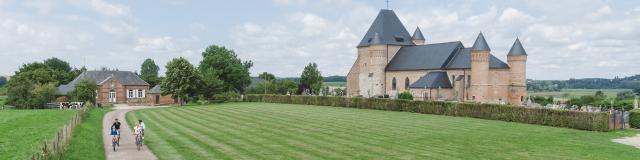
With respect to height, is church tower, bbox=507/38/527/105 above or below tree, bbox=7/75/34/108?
above

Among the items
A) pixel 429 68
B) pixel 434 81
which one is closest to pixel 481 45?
pixel 434 81

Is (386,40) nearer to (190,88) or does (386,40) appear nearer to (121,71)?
(190,88)

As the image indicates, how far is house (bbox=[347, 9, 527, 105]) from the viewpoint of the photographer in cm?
6706

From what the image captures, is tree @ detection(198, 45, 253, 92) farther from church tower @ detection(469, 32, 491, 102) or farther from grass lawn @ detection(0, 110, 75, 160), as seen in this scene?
grass lawn @ detection(0, 110, 75, 160)

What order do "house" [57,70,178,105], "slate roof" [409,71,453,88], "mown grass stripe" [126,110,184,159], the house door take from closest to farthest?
"mown grass stripe" [126,110,184,159], "slate roof" [409,71,453,88], "house" [57,70,178,105], the house door

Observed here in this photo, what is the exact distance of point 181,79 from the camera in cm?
7912

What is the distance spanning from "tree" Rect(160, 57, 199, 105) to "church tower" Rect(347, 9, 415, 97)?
76.0ft

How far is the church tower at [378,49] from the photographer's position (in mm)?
81312

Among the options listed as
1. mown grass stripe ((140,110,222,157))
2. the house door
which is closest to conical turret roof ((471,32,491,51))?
mown grass stripe ((140,110,222,157))

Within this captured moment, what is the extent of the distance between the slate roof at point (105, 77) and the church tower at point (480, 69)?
54.4m

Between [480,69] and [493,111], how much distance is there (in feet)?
83.9

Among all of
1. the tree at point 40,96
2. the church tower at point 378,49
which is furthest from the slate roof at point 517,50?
the tree at point 40,96

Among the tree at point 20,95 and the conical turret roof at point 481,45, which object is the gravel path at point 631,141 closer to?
the conical turret roof at point 481,45

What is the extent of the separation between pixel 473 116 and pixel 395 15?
43454mm
